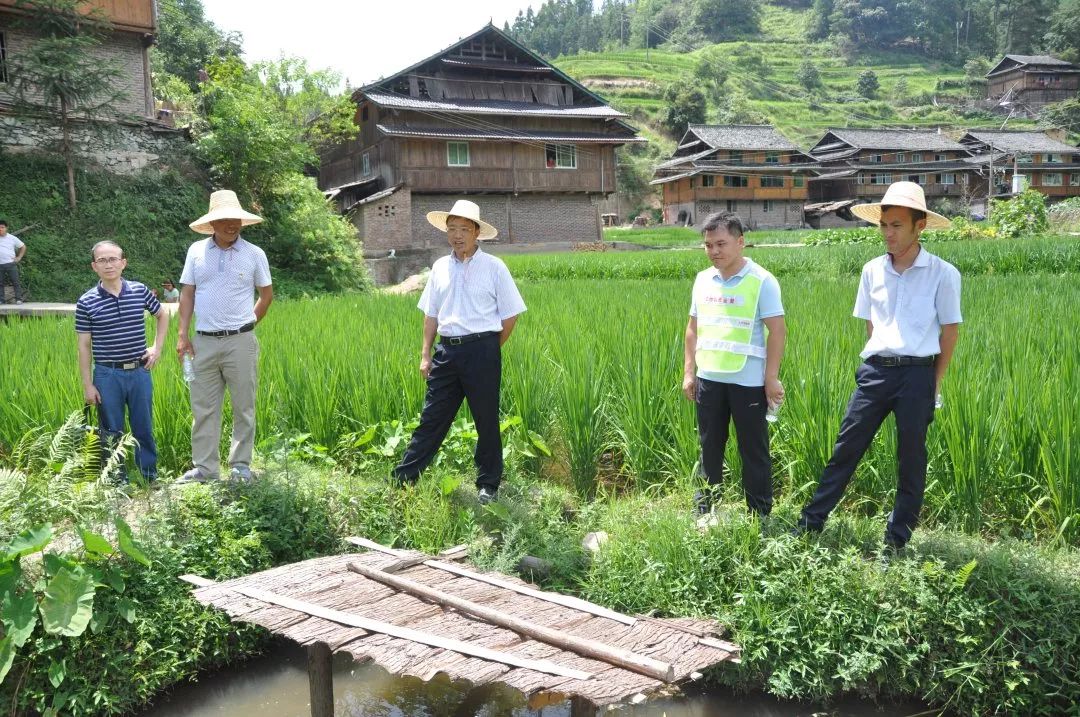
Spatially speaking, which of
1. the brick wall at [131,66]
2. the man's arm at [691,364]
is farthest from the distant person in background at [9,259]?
the man's arm at [691,364]

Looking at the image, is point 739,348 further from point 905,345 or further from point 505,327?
point 505,327

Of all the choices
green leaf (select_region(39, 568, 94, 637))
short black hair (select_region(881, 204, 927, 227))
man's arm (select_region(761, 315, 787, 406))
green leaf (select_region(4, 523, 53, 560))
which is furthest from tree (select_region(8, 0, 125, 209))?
short black hair (select_region(881, 204, 927, 227))

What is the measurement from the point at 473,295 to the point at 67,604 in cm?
231

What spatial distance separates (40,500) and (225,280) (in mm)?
1396

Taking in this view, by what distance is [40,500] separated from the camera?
387 centimetres

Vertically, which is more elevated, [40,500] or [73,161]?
[73,161]

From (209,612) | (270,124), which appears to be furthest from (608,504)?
(270,124)

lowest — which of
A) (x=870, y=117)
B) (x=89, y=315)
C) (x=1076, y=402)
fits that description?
(x=1076, y=402)

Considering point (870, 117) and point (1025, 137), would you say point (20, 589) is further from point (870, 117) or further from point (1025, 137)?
point (870, 117)

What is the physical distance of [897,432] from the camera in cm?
355

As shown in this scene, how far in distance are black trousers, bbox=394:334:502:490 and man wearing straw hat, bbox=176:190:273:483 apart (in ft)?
3.13

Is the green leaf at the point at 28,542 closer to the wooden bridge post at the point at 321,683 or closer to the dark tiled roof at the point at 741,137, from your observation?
the wooden bridge post at the point at 321,683

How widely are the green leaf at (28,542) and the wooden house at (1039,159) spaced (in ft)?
179

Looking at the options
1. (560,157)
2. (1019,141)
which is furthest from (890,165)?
(560,157)
